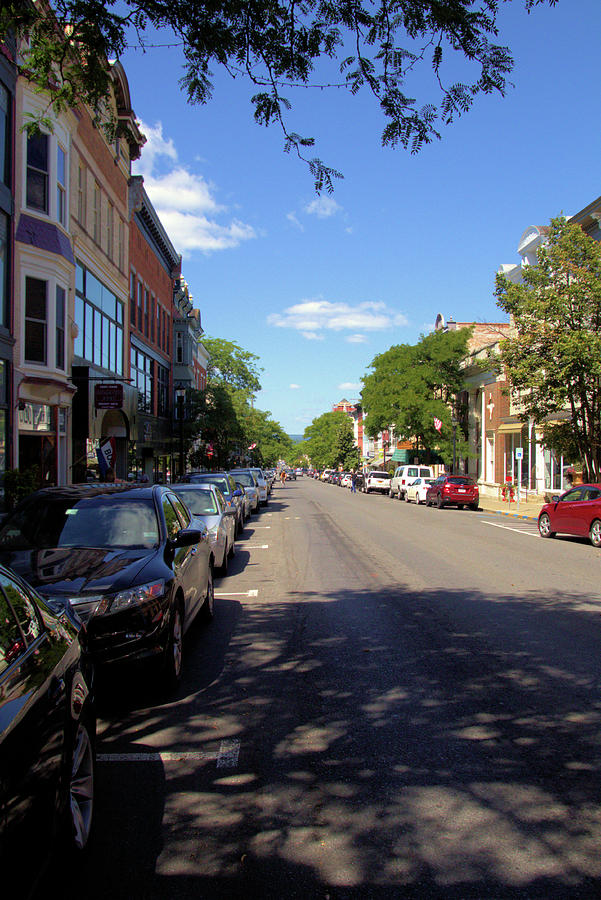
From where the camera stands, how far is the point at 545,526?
19.1 m

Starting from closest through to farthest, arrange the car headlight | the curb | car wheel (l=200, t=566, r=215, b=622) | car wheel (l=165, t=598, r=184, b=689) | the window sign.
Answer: the car headlight < car wheel (l=165, t=598, r=184, b=689) < car wheel (l=200, t=566, r=215, b=622) < the window sign < the curb

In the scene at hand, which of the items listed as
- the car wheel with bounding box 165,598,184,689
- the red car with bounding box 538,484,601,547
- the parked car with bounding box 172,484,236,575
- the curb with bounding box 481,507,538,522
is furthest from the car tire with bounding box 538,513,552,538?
the car wheel with bounding box 165,598,184,689

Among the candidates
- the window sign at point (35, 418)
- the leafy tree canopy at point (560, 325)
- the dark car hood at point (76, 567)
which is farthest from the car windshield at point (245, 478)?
the dark car hood at point (76, 567)

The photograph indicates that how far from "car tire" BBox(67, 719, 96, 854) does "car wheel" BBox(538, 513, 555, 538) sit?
17110mm

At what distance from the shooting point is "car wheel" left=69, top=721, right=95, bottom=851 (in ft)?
10.1

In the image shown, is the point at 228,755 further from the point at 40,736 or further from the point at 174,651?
the point at 40,736

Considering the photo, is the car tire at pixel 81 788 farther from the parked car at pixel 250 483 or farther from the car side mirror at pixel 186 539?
the parked car at pixel 250 483

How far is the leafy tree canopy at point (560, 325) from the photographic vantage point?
925 inches

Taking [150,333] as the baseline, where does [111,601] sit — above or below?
below

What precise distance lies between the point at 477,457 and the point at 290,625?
1682 inches

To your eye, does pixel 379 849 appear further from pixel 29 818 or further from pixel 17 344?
pixel 17 344

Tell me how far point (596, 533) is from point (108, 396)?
46.7 feet

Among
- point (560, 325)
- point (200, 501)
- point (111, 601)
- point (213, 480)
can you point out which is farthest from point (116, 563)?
point (560, 325)

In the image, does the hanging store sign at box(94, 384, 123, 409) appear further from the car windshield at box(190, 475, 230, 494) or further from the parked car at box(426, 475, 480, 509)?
the parked car at box(426, 475, 480, 509)
